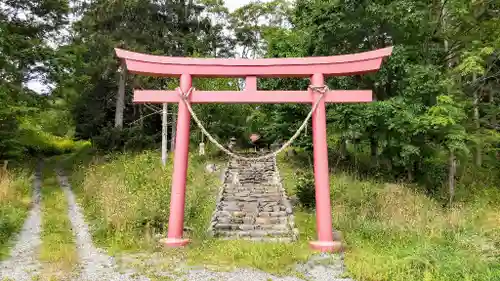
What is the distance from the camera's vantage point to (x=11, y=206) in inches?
431

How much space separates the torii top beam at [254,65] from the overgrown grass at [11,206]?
4.37m

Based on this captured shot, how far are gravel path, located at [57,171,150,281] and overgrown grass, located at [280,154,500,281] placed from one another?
3.76m

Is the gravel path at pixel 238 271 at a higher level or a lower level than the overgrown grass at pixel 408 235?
lower

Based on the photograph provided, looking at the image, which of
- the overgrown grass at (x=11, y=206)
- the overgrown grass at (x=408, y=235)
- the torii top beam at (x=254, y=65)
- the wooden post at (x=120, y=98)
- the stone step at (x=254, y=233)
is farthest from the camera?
the wooden post at (x=120, y=98)

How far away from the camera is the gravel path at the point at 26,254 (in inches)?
264

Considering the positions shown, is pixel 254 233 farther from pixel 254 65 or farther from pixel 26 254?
pixel 26 254

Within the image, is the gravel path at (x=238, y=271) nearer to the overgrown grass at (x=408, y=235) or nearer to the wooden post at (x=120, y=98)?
the overgrown grass at (x=408, y=235)

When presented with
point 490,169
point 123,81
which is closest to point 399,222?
point 490,169

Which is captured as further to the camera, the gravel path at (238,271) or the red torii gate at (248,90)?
the red torii gate at (248,90)

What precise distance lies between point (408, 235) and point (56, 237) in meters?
7.45

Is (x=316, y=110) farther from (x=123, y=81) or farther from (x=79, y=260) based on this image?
(x=123, y=81)

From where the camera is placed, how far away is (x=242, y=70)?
346 inches

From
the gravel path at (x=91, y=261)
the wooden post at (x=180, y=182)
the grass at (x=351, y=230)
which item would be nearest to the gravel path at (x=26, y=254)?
the gravel path at (x=91, y=261)

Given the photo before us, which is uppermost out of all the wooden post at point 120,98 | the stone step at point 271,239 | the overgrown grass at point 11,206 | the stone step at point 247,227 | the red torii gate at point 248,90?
the wooden post at point 120,98
